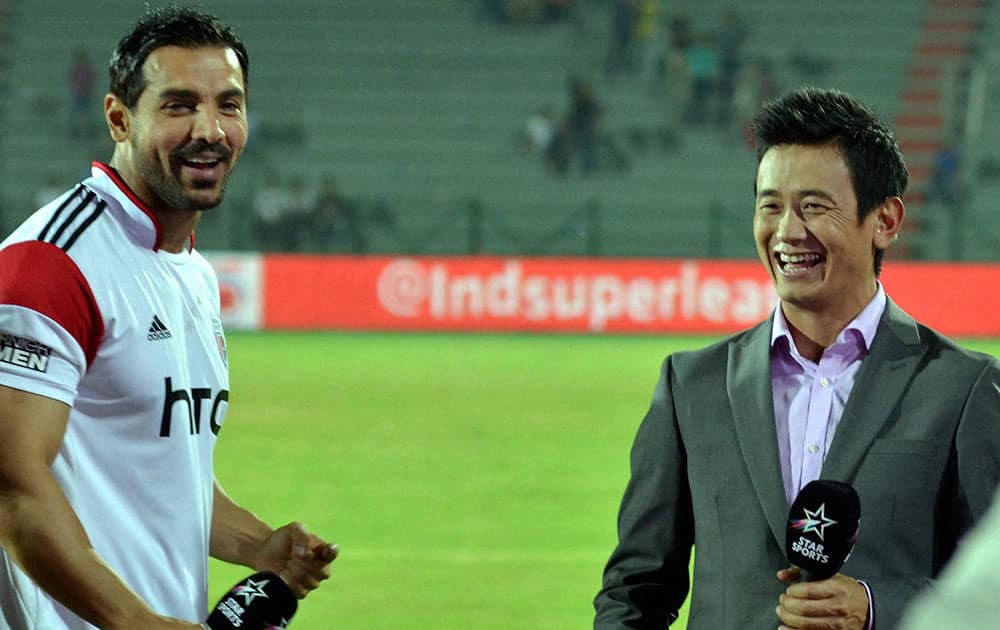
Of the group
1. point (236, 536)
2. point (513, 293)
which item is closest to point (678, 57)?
point (513, 293)

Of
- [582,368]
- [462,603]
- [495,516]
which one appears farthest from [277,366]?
[462,603]

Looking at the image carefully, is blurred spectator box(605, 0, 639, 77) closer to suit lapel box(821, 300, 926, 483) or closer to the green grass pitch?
the green grass pitch

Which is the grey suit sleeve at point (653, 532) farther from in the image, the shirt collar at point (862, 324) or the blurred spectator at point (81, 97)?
the blurred spectator at point (81, 97)

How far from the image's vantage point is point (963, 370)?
313 cm

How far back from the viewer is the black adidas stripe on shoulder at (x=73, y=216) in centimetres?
312

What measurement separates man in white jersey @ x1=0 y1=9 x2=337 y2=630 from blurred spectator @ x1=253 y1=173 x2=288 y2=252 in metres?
22.0

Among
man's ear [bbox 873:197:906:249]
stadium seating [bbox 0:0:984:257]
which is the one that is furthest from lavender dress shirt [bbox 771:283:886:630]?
stadium seating [bbox 0:0:984:257]

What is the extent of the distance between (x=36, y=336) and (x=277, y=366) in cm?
1529

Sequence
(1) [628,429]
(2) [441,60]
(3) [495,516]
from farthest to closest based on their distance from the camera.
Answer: (2) [441,60], (1) [628,429], (3) [495,516]

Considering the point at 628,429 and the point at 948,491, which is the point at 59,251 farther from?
the point at 628,429

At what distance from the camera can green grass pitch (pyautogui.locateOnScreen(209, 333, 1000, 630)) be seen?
7.99 meters

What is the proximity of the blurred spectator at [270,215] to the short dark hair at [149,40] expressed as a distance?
72.5ft

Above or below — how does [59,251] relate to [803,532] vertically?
above

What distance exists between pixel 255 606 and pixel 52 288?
2.41 feet
